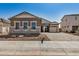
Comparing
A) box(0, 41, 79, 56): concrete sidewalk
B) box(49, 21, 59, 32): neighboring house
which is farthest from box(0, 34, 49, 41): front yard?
box(49, 21, 59, 32): neighboring house

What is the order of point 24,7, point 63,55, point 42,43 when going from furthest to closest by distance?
point 42,43 < point 24,7 < point 63,55

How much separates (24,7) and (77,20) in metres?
1.85

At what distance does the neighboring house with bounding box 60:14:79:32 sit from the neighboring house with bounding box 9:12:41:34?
2.69 feet

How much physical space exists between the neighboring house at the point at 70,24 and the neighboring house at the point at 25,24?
0.82 metres

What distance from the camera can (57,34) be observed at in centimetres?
641

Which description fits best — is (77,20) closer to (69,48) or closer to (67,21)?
(67,21)

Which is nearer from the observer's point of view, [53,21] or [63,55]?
[63,55]

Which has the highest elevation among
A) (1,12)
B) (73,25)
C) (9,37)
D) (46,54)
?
(1,12)

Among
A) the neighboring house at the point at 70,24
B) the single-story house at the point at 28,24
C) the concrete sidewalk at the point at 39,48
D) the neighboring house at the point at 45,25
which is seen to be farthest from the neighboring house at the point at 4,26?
the neighboring house at the point at 70,24

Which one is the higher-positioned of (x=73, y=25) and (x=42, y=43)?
(x=73, y=25)

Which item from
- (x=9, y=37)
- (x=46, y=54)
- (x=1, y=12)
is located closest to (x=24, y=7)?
(x=1, y=12)

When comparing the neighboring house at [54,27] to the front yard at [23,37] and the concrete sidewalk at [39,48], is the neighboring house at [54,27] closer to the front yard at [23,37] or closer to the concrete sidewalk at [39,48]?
the front yard at [23,37]

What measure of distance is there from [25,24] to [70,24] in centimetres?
154

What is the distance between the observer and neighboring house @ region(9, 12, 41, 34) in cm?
632
